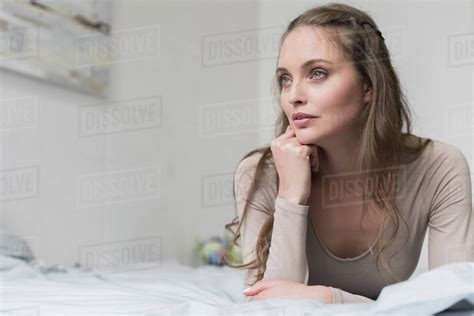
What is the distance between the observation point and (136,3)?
109 inches

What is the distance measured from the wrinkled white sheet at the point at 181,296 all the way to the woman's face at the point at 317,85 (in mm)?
377

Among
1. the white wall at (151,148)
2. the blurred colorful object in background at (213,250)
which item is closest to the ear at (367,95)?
the white wall at (151,148)

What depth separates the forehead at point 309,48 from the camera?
116 centimetres

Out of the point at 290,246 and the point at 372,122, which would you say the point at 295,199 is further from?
the point at 372,122

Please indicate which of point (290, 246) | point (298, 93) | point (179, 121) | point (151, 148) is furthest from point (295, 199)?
point (179, 121)

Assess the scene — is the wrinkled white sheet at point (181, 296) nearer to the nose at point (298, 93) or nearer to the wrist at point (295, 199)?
the wrist at point (295, 199)

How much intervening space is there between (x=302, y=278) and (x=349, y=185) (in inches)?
9.6

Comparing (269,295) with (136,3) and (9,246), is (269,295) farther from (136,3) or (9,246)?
(136,3)

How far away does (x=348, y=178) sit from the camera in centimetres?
126

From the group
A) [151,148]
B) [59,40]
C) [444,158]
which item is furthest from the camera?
[151,148]

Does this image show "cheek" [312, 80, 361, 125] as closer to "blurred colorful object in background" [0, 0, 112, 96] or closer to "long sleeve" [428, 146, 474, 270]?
"long sleeve" [428, 146, 474, 270]

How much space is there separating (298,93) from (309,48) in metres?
0.09

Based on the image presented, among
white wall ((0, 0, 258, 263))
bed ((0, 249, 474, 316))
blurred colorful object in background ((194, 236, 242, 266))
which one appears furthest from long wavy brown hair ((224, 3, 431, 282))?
blurred colorful object in background ((194, 236, 242, 266))

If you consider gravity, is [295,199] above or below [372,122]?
below
